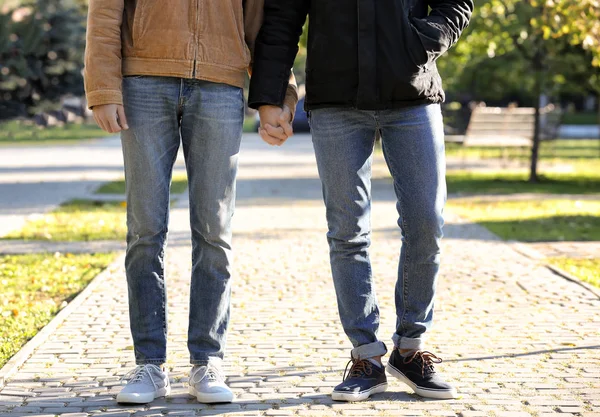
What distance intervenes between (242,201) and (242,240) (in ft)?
12.8

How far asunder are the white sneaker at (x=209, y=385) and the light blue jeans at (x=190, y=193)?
0.17ft

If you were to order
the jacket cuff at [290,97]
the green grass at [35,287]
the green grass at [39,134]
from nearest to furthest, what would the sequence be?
1. the jacket cuff at [290,97]
2. the green grass at [35,287]
3. the green grass at [39,134]

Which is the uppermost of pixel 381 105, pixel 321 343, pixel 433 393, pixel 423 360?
pixel 381 105

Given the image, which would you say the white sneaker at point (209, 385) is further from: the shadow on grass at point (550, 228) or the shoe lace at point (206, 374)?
the shadow on grass at point (550, 228)

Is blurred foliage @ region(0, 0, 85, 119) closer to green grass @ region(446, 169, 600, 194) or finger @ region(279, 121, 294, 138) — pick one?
green grass @ region(446, 169, 600, 194)

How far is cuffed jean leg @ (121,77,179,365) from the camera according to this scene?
420 centimetres

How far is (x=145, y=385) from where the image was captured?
170 inches

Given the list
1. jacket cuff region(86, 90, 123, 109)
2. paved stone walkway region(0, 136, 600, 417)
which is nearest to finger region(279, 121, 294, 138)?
jacket cuff region(86, 90, 123, 109)

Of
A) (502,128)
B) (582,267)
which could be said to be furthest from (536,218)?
(502,128)

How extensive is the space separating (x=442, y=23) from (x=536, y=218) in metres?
7.91

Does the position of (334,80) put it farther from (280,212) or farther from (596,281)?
(280,212)

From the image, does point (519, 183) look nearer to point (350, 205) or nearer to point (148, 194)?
point (350, 205)

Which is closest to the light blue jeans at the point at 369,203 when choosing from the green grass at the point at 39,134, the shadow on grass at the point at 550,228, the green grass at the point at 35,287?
the green grass at the point at 35,287

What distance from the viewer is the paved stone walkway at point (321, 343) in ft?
14.2
